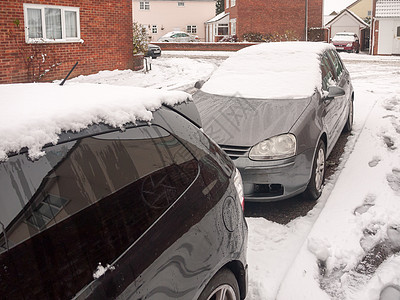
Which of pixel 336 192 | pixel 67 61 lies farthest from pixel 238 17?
pixel 336 192

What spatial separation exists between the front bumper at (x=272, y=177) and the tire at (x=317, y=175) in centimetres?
19

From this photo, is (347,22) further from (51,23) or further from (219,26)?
(51,23)

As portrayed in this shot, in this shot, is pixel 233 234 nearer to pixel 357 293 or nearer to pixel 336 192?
pixel 357 293

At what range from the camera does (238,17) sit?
41.5m

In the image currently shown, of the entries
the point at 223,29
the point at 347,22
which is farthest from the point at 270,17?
the point at 223,29

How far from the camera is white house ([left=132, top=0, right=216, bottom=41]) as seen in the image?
57.2m

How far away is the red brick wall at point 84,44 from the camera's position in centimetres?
1222

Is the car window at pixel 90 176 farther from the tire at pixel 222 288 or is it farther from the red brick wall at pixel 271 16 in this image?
the red brick wall at pixel 271 16

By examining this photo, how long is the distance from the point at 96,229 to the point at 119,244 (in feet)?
0.38

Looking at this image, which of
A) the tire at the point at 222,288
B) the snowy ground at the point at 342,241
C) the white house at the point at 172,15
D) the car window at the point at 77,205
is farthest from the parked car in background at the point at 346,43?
the car window at the point at 77,205

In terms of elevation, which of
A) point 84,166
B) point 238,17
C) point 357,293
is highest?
point 238,17

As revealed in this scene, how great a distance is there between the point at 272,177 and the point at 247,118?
79 centimetres

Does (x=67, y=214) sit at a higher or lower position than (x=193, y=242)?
higher

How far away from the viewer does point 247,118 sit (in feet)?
17.1
